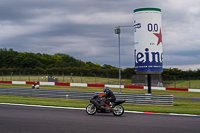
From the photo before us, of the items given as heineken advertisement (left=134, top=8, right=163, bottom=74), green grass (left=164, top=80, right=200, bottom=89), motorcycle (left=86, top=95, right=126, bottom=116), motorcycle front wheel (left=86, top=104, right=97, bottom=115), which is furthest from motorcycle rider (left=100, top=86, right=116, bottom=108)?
green grass (left=164, top=80, right=200, bottom=89)

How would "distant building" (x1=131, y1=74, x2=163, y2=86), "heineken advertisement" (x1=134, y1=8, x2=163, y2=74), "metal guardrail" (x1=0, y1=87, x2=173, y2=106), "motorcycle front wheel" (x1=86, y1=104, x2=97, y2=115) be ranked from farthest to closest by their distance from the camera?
"distant building" (x1=131, y1=74, x2=163, y2=86), "heineken advertisement" (x1=134, y1=8, x2=163, y2=74), "metal guardrail" (x1=0, y1=87, x2=173, y2=106), "motorcycle front wheel" (x1=86, y1=104, x2=97, y2=115)

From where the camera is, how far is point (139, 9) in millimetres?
20969

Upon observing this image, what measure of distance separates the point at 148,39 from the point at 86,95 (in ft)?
21.9

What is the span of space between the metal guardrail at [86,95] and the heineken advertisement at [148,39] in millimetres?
2257

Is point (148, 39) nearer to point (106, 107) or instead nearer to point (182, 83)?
point (106, 107)

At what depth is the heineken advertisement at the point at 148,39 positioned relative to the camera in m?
20.7

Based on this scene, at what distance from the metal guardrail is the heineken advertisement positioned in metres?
2.26

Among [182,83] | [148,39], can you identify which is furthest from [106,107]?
[182,83]

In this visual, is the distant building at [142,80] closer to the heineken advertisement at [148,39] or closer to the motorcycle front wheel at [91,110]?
the heineken advertisement at [148,39]

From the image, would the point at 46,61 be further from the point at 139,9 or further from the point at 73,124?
the point at 73,124

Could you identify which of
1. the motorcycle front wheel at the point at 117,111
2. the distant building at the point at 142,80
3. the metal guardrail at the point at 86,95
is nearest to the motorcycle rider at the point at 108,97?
the motorcycle front wheel at the point at 117,111

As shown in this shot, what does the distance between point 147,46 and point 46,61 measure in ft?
386

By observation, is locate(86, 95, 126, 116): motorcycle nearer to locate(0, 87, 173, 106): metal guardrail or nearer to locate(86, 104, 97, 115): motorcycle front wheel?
locate(86, 104, 97, 115): motorcycle front wheel

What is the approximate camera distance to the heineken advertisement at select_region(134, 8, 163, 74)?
20.7m
